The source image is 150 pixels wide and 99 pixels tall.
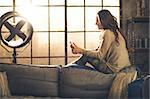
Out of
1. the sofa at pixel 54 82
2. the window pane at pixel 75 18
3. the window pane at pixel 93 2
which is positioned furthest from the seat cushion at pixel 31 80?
the window pane at pixel 93 2

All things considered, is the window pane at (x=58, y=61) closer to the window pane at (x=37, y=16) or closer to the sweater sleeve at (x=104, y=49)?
the window pane at (x=37, y=16)

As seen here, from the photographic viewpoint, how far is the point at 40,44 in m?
5.93

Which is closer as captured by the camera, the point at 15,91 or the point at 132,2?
the point at 15,91

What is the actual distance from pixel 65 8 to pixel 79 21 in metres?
0.31

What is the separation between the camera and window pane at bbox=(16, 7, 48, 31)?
5901mm

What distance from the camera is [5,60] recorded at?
5895 mm

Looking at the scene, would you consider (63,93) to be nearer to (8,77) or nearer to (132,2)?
(8,77)

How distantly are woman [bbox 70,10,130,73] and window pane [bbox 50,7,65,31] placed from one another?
3124 mm

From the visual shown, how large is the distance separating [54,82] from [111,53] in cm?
51

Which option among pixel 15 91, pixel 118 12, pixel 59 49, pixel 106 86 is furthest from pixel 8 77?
pixel 118 12

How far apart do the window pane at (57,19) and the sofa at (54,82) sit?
3.36m

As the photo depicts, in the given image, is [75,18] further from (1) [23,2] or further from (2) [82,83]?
(2) [82,83]

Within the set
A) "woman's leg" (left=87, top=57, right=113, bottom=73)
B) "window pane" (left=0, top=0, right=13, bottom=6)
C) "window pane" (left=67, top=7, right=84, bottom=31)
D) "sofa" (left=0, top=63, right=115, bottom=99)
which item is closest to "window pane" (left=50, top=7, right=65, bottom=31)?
"window pane" (left=67, top=7, right=84, bottom=31)

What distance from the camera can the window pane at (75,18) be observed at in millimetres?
5980
